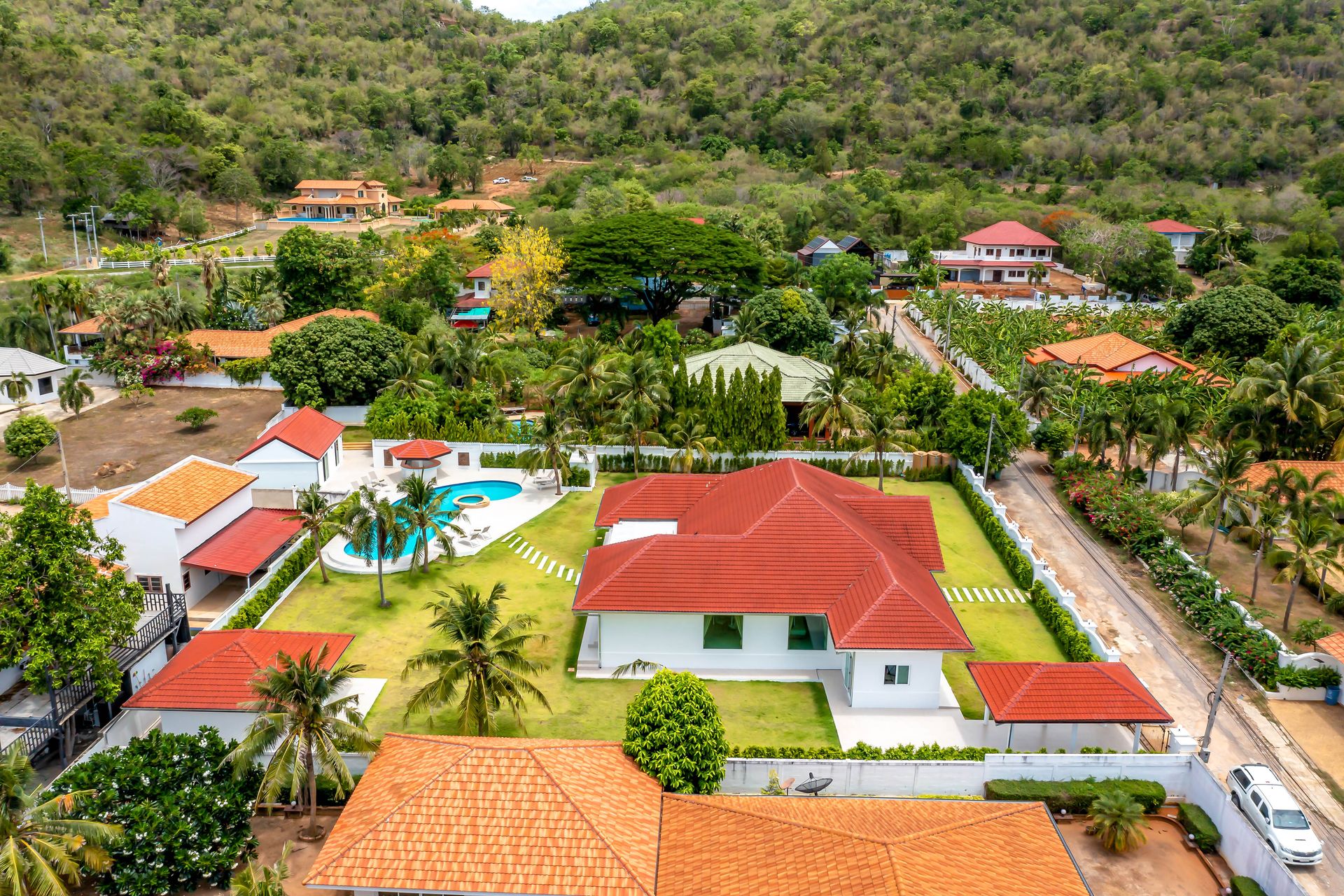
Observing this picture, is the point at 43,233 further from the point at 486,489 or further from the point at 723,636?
the point at 723,636


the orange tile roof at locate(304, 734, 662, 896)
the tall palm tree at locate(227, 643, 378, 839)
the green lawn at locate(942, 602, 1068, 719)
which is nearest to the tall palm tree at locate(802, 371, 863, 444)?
the green lawn at locate(942, 602, 1068, 719)

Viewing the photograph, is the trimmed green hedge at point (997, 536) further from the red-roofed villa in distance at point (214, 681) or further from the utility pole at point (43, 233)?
the utility pole at point (43, 233)

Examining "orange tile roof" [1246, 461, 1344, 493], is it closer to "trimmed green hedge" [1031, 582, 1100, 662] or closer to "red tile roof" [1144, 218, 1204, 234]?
"trimmed green hedge" [1031, 582, 1100, 662]

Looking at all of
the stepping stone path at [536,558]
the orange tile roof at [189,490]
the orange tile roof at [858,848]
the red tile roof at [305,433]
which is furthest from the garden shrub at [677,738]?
the red tile roof at [305,433]

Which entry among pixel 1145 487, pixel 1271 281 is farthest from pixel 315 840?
pixel 1271 281

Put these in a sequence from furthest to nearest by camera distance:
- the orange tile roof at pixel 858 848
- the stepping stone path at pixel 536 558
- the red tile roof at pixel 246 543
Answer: the stepping stone path at pixel 536 558 < the red tile roof at pixel 246 543 < the orange tile roof at pixel 858 848

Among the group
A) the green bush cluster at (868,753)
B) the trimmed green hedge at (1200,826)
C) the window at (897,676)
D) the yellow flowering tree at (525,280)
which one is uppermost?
the yellow flowering tree at (525,280)
